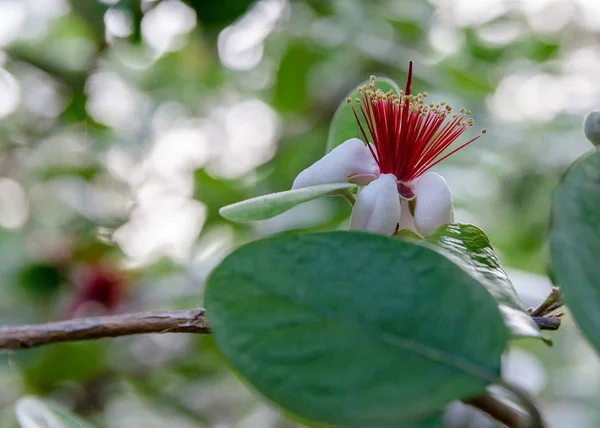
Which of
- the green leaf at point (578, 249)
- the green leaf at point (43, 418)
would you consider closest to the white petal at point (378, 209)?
the green leaf at point (578, 249)

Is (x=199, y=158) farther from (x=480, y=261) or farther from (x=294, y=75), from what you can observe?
(x=480, y=261)

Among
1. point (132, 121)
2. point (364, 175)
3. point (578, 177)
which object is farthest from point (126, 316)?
point (132, 121)

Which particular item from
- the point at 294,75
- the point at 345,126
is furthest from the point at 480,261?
the point at 294,75

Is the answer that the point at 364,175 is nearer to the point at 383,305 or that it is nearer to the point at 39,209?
the point at 383,305

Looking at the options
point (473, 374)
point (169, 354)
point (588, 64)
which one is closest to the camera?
point (473, 374)

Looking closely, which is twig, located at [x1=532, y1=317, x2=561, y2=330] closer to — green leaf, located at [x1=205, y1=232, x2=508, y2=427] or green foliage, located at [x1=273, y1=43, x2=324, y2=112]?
green leaf, located at [x1=205, y1=232, x2=508, y2=427]
